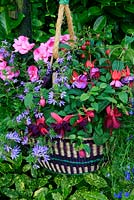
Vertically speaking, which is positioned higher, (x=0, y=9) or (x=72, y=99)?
(x=0, y=9)

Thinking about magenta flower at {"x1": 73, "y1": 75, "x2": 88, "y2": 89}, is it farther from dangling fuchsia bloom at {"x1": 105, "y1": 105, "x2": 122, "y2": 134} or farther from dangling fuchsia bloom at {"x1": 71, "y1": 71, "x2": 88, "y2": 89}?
dangling fuchsia bloom at {"x1": 105, "y1": 105, "x2": 122, "y2": 134}

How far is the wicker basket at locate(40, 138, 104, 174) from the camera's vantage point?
168 cm

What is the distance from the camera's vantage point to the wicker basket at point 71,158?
1.68 meters

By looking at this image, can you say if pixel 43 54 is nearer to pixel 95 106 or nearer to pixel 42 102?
pixel 42 102

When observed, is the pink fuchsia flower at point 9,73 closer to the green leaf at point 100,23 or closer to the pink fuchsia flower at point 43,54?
the pink fuchsia flower at point 43,54

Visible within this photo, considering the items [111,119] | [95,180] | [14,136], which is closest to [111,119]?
[111,119]

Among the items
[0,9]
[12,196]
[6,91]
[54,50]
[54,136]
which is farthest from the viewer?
[0,9]

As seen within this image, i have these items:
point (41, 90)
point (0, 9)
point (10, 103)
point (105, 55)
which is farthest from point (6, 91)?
point (0, 9)

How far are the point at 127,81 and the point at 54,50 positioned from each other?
0.29 meters

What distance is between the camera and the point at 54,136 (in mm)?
1615

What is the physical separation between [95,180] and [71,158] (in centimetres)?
32

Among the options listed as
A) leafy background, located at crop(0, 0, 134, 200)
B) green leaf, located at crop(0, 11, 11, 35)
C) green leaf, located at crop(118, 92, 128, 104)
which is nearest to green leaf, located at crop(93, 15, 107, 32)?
leafy background, located at crop(0, 0, 134, 200)

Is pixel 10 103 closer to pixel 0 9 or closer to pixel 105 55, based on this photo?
pixel 105 55

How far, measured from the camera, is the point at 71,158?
67.3 inches
